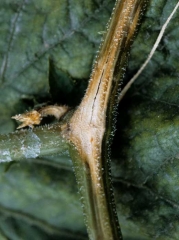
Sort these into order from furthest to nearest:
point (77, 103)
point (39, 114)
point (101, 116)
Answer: point (77, 103) → point (39, 114) → point (101, 116)

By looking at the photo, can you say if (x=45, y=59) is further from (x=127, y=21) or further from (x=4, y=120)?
(x=127, y=21)

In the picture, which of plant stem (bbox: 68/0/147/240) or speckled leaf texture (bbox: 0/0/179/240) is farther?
speckled leaf texture (bbox: 0/0/179/240)

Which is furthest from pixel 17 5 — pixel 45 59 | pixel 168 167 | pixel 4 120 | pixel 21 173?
pixel 168 167

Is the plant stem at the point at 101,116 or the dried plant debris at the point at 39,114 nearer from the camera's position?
the plant stem at the point at 101,116
